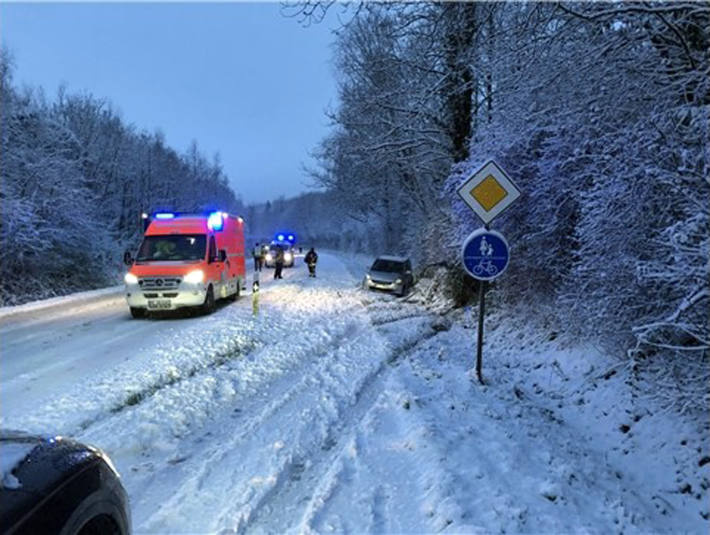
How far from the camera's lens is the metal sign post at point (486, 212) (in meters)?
7.14

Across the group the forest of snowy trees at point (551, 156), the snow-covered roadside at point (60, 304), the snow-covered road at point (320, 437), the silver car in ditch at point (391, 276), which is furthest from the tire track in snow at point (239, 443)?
the silver car in ditch at point (391, 276)

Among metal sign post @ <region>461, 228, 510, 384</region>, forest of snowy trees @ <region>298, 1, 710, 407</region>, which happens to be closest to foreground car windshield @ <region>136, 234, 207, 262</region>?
forest of snowy trees @ <region>298, 1, 710, 407</region>

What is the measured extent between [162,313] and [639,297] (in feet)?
43.9

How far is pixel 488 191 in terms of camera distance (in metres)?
7.18

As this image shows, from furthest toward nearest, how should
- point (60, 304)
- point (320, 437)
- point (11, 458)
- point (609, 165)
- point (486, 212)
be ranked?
point (60, 304) → point (486, 212) → point (609, 165) → point (320, 437) → point (11, 458)

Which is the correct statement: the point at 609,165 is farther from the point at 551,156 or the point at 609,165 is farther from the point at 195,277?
the point at 195,277

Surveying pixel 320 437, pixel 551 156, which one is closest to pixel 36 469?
pixel 320 437

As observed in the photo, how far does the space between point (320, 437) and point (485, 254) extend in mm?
3331

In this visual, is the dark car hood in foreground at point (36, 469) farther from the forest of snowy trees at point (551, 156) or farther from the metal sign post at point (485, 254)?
the metal sign post at point (485, 254)

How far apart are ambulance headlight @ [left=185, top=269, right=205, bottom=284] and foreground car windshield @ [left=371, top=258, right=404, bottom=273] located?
9370mm

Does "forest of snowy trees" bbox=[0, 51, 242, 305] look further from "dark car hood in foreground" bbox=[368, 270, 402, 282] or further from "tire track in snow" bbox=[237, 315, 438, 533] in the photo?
"tire track in snow" bbox=[237, 315, 438, 533]

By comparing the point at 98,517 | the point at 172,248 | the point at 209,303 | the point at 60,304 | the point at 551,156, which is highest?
the point at 551,156

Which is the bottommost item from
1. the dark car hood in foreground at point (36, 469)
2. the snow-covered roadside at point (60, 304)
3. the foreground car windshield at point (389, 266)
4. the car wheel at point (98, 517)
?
the snow-covered roadside at point (60, 304)

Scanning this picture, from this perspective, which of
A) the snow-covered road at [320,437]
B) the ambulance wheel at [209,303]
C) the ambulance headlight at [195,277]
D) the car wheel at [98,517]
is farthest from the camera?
the ambulance wheel at [209,303]
